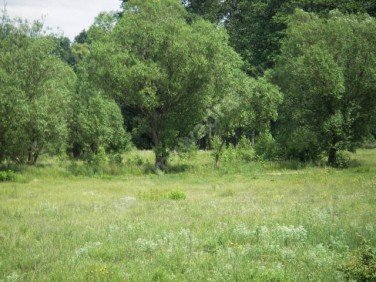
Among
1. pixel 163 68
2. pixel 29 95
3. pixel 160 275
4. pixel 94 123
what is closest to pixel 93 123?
pixel 94 123

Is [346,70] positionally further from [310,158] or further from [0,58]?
[0,58]

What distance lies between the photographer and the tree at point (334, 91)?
3070 centimetres

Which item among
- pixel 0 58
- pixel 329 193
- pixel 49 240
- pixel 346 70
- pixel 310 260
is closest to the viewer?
pixel 310 260

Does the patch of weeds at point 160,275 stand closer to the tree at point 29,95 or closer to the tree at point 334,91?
the tree at point 29,95

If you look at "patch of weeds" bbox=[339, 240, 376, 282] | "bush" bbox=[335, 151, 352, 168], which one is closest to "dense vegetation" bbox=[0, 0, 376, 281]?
"patch of weeds" bbox=[339, 240, 376, 282]

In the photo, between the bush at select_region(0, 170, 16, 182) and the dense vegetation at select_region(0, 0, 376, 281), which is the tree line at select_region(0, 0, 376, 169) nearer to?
the dense vegetation at select_region(0, 0, 376, 281)

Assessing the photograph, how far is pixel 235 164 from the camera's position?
108 ft

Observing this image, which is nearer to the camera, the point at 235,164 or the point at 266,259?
the point at 266,259

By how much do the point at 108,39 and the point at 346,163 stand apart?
72.0 ft

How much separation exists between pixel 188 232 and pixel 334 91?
22993mm

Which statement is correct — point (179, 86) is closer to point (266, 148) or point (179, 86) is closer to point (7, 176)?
point (266, 148)

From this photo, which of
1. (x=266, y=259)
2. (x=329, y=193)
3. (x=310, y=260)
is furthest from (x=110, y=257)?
(x=329, y=193)

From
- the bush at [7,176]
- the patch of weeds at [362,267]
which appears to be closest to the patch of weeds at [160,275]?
the patch of weeds at [362,267]

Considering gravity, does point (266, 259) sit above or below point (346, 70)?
below
